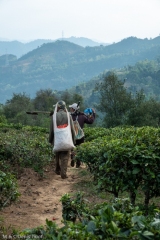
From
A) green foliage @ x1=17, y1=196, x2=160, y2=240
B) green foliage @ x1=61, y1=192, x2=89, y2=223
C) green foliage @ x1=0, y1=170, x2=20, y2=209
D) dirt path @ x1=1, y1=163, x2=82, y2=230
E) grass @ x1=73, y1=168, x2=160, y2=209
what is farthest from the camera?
grass @ x1=73, y1=168, x2=160, y2=209

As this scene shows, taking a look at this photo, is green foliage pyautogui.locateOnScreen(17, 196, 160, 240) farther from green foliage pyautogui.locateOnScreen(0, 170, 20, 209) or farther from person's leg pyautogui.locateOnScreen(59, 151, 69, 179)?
person's leg pyautogui.locateOnScreen(59, 151, 69, 179)

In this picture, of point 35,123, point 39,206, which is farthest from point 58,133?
point 35,123

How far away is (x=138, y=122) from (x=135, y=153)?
27.2 meters

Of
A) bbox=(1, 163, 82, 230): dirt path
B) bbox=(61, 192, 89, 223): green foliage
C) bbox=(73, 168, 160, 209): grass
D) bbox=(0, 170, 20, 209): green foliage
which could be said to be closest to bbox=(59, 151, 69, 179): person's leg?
bbox=(1, 163, 82, 230): dirt path

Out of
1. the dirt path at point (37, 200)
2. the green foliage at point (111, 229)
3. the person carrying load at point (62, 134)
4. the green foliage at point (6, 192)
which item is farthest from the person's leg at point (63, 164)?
the green foliage at point (111, 229)

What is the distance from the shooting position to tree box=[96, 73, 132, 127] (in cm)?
3325

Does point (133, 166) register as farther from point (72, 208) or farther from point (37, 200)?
point (37, 200)

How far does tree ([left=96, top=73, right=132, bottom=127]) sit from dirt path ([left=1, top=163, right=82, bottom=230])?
25.2 m

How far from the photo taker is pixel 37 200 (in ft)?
19.5

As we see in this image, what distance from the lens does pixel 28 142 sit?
8633 millimetres

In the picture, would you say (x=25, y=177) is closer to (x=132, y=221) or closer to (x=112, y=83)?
(x=132, y=221)

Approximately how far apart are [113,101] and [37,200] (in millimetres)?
29365

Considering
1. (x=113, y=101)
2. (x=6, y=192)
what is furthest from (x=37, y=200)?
(x=113, y=101)

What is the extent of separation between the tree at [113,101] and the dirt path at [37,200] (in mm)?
25243
